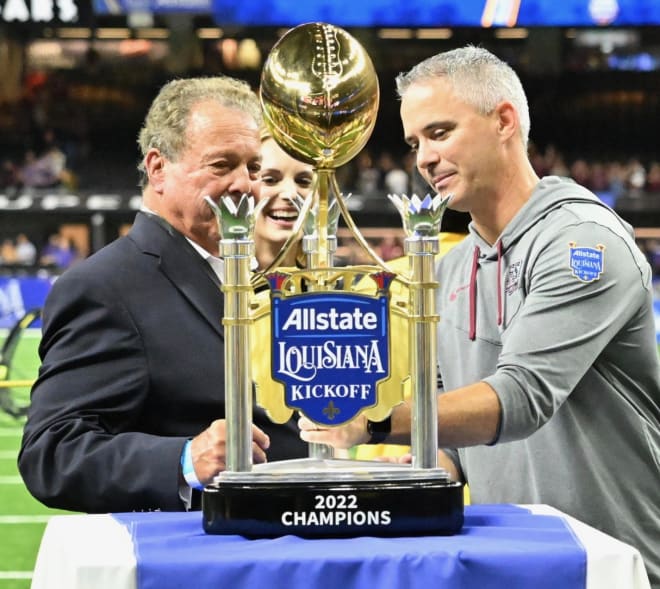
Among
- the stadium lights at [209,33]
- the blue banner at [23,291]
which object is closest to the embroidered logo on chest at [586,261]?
the blue banner at [23,291]

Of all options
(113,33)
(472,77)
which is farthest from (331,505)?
(113,33)

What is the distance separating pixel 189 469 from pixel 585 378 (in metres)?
0.74

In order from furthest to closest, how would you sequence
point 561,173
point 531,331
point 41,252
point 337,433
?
point 561,173, point 41,252, point 531,331, point 337,433

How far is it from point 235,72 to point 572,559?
19.9 metres

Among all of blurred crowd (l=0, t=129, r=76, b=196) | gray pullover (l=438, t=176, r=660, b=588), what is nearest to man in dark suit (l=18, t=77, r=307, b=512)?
gray pullover (l=438, t=176, r=660, b=588)

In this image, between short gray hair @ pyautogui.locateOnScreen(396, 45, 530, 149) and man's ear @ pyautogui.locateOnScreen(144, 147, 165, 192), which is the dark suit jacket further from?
short gray hair @ pyautogui.locateOnScreen(396, 45, 530, 149)

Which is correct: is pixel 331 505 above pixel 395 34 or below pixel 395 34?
below

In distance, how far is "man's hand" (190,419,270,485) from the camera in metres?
1.84

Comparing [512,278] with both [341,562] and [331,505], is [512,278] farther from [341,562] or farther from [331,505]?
[341,562]

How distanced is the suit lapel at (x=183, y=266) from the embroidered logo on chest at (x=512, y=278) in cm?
54

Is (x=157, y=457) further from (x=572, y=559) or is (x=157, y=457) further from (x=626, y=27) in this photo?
(x=626, y=27)

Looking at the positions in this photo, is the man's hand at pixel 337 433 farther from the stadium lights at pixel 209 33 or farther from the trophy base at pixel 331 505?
the stadium lights at pixel 209 33

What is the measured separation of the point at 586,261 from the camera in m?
2.33

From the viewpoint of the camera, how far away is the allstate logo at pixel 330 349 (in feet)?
5.77
